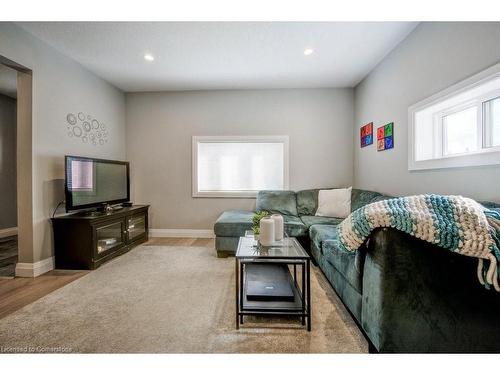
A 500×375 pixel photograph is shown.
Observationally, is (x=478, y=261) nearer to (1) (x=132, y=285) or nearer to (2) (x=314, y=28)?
(2) (x=314, y=28)

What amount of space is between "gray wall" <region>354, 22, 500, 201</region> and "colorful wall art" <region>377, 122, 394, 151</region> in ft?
0.24

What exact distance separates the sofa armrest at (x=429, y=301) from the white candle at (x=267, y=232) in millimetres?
880

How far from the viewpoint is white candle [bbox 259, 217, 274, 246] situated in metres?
1.91

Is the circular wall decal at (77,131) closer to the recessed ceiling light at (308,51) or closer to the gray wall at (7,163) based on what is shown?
the gray wall at (7,163)

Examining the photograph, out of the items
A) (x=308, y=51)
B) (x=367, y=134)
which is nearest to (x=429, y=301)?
(x=308, y=51)

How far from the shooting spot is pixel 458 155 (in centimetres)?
197

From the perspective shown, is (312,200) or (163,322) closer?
(163,322)

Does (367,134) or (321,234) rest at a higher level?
(367,134)

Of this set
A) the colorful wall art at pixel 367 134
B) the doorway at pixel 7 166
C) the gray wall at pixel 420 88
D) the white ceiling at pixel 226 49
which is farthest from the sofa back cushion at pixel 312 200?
the doorway at pixel 7 166

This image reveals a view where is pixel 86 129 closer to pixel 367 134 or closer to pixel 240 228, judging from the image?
pixel 240 228

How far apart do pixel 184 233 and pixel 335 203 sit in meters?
2.64

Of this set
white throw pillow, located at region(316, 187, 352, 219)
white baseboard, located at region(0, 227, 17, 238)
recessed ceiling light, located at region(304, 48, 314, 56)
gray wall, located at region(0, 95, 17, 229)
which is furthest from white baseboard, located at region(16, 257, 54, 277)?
recessed ceiling light, located at region(304, 48, 314, 56)

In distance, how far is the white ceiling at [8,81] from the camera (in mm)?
3229
